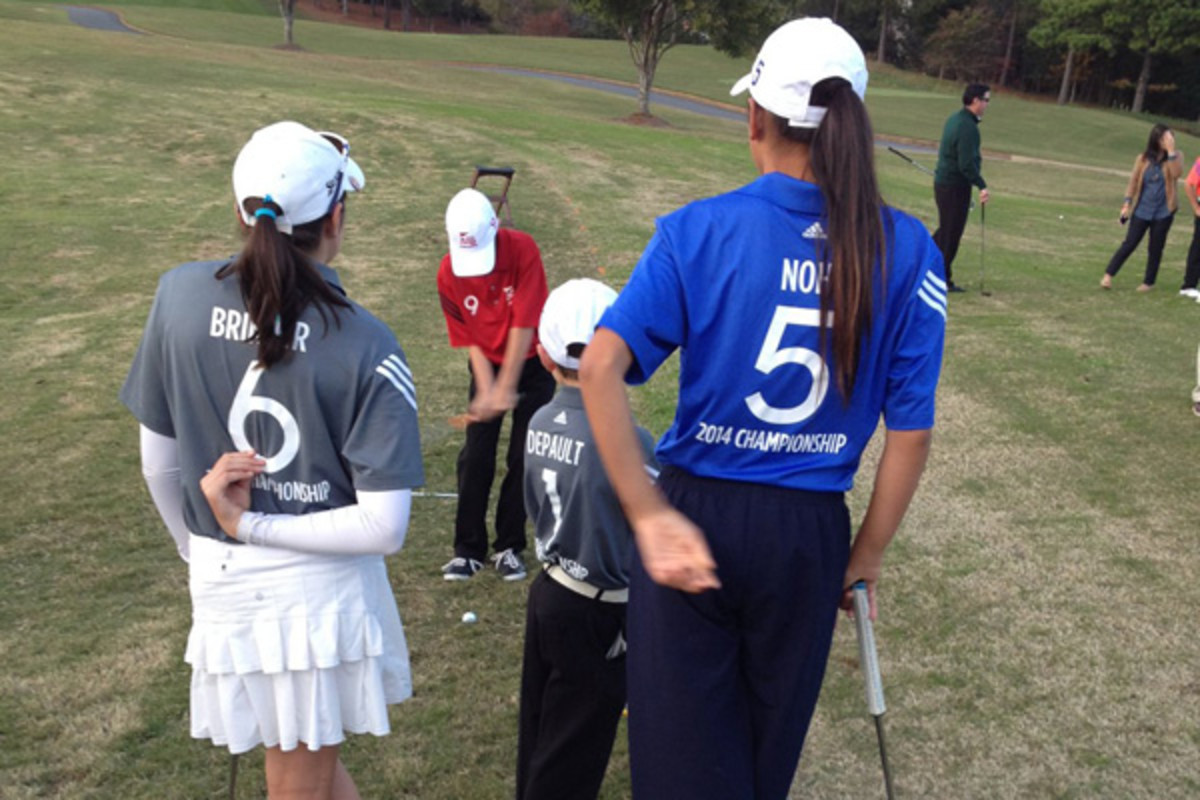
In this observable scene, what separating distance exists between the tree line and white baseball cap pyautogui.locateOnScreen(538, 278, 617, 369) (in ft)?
149

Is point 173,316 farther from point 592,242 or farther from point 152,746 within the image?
point 592,242

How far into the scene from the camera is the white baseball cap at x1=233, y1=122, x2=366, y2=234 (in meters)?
2.34

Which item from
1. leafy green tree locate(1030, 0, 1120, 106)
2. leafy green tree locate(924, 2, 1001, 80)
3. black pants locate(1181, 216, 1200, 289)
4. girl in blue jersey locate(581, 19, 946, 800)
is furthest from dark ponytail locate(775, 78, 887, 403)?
leafy green tree locate(924, 2, 1001, 80)

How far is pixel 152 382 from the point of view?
2445mm

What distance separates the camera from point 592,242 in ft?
46.0

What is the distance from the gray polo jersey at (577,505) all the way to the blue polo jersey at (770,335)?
903 millimetres

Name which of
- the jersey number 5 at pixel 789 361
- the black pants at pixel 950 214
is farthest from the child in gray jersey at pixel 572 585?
the black pants at pixel 950 214

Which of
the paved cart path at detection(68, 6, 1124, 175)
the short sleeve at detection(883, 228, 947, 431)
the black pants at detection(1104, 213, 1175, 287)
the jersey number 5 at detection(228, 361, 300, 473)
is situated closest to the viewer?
the short sleeve at detection(883, 228, 947, 431)

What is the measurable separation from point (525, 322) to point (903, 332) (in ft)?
9.58

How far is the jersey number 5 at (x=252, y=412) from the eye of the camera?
2.34 m

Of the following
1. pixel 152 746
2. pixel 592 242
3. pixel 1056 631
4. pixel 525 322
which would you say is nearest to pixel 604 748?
pixel 152 746

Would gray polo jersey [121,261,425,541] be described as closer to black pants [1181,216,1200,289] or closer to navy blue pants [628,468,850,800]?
navy blue pants [628,468,850,800]

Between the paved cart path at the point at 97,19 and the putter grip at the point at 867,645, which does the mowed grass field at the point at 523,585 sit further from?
the paved cart path at the point at 97,19

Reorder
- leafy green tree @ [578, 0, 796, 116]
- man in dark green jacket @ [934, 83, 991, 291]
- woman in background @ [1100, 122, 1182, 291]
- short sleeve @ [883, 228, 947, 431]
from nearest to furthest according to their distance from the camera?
short sleeve @ [883, 228, 947, 431], man in dark green jacket @ [934, 83, 991, 291], woman in background @ [1100, 122, 1182, 291], leafy green tree @ [578, 0, 796, 116]
